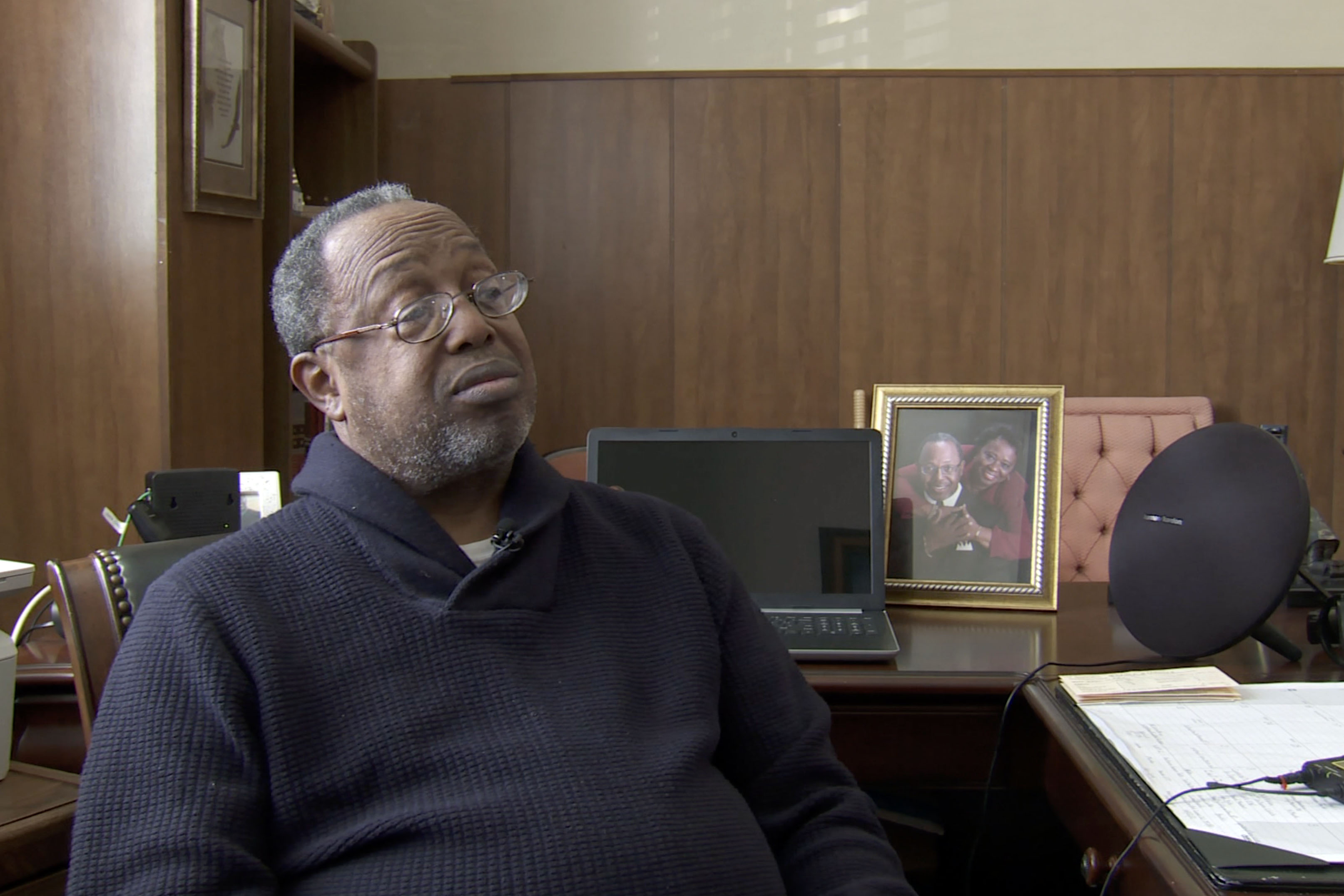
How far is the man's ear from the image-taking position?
1.17 metres

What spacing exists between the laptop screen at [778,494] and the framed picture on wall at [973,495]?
0.09m

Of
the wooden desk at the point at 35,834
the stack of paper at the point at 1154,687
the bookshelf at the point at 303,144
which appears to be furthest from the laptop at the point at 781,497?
the bookshelf at the point at 303,144

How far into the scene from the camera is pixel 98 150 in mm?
2299

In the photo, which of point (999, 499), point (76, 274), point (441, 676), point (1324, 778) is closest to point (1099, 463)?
point (999, 499)

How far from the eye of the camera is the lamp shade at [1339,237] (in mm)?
3252

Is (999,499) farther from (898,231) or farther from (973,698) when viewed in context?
(898,231)

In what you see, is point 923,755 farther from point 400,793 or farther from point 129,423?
point 129,423

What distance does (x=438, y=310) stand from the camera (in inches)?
45.0

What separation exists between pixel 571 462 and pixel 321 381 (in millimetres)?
1314

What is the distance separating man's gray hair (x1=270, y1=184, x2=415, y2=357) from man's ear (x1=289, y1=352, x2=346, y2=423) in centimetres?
1

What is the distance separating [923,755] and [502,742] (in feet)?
2.35

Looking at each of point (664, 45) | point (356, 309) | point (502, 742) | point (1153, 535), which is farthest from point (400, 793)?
point (664, 45)

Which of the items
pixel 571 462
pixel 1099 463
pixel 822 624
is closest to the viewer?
pixel 822 624

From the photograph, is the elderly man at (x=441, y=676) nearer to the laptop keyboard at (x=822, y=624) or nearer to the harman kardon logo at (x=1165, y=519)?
the laptop keyboard at (x=822, y=624)
